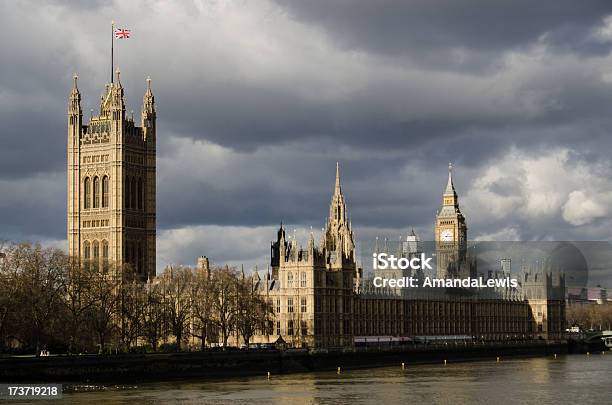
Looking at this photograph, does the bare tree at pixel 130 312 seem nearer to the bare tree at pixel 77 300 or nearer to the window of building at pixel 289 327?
the bare tree at pixel 77 300

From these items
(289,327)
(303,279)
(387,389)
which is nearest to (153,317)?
(289,327)

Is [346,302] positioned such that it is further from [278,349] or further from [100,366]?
[100,366]

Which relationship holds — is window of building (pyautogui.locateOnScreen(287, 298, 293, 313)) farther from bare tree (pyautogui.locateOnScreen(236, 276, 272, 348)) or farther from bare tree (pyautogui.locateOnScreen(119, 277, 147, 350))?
bare tree (pyautogui.locateOnScreen(119, 277, 147, 350))

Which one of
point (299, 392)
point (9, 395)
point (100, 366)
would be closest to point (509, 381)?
point (299, 392)

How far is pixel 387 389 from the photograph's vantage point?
11981 cm

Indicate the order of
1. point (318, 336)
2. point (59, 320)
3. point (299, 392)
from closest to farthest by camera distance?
point (299, 392) → point (59, 320) → point (318, 336)

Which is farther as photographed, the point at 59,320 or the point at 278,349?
the point at 278,349

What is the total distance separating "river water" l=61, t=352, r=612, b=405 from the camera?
352ft

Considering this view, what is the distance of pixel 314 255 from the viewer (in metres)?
181

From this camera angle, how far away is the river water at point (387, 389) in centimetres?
10733

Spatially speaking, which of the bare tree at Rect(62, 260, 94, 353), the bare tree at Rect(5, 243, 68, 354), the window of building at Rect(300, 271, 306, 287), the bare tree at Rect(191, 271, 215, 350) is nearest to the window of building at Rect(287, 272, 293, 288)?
the window of building at Rect(300, 271, 306, 287)

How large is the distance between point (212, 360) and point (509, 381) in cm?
3092

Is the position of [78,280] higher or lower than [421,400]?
higher

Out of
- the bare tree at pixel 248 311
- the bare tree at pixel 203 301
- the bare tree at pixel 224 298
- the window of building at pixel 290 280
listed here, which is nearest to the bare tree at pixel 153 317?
the bare tree at pixel 203 301
